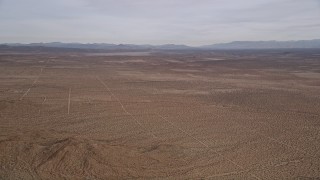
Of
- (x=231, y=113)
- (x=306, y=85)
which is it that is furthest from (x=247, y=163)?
(x=306, y=85)

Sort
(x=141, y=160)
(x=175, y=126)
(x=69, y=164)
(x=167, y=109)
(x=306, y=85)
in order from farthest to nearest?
(x=306, y=85), (x=167, y=109), (x=175, y=126), (x=141, y=160), (x=69, y=164)

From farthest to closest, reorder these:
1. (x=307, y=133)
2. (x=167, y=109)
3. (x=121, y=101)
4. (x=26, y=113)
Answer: (x=121, y=101), (x=167, y=109), (x=26, y=113), (x=307, y=133)

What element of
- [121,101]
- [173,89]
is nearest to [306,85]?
[173,89]

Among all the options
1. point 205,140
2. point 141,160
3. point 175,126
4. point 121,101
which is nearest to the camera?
point 141,160

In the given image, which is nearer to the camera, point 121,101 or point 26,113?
point 26,113

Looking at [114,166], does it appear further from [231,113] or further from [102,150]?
[231,113]

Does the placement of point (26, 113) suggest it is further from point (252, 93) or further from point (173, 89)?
point (252, 93)

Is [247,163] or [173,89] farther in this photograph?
[173,89]

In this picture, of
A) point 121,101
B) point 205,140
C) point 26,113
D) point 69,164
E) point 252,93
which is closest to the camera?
point 69,164
